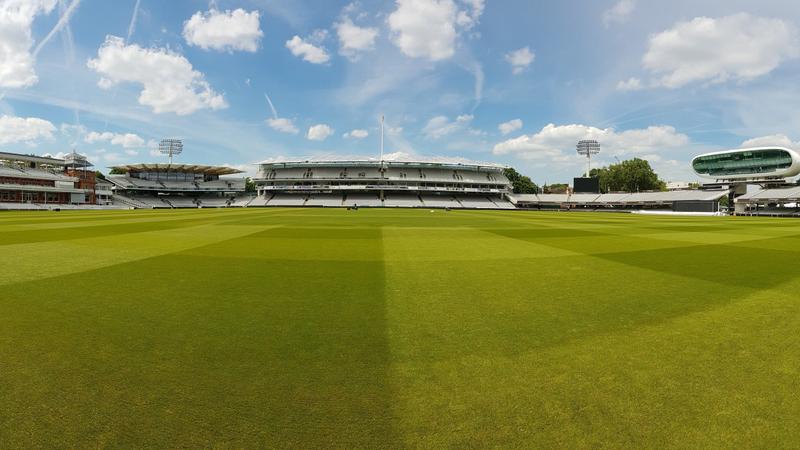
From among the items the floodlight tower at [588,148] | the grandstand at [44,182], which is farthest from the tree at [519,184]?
the grandstand at [44,182]

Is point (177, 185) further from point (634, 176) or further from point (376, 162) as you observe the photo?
point (634, 176)

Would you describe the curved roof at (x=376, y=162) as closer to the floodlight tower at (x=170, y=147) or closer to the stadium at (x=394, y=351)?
the floodlight tower at (x=170, y=147)

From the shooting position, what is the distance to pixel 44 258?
12.0 meters

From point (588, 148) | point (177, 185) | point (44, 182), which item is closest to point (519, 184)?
point (588, 148)

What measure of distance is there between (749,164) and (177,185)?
15838cm

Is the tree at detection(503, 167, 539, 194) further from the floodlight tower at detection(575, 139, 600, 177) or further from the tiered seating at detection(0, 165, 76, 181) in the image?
the tiered seating at detection(0, 165, 76, 181)

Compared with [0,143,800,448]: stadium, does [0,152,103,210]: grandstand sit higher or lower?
higher

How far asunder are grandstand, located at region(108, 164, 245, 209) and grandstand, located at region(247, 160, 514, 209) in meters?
11.9

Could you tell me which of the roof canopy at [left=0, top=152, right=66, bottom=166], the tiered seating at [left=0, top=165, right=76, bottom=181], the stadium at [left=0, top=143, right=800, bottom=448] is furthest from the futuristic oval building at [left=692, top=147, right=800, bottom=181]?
the roof canopy at [left=0, top=152, right=66, bottom=166]

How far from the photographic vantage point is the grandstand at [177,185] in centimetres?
11431

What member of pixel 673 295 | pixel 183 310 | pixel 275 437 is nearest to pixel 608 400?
pixel 275 437

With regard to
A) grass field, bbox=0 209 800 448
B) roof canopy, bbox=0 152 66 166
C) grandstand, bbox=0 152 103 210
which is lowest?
grass field, bbox=0 209 800 448

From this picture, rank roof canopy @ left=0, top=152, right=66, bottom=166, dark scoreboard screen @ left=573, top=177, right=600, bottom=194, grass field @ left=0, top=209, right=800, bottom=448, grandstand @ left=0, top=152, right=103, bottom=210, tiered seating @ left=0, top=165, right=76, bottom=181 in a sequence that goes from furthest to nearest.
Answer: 1. dark scoreboard screen @ left=573, top=177, right=600, bottom=194
2. roof canopy @ left=0, top=152, right=66, bottom=166
3. tiered seating @ left=0, top=165, right=76, bottom=181
4. grandstand @ left=0, top=152, right=103, bottom=210
5. grass field @ left=0, top=209, right=800, bottom=448

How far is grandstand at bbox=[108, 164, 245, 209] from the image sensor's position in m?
114
